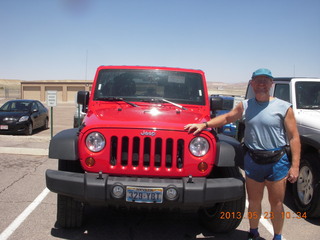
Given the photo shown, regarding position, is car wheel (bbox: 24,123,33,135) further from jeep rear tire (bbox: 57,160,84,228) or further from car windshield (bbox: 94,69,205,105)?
jeep rear tire (bbox: 57,160,84,228)

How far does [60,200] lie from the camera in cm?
339

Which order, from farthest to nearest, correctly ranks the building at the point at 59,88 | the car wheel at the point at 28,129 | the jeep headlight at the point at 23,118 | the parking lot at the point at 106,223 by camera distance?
1. the building at the point at 59,88
2. the car wheel at the point at 28,129
3. the jeep headlight at the point at 23,118
4. the parking lot at the point at 106,223

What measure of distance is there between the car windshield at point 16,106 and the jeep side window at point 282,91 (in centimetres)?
941

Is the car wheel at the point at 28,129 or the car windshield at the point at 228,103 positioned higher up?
the car windshield at the point at 228,103

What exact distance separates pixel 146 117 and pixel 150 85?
1.12m

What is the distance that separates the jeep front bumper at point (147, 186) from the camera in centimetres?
287

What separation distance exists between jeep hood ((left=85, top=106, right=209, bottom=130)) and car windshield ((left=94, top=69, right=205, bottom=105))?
274 mm

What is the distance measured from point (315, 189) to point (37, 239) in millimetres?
3327

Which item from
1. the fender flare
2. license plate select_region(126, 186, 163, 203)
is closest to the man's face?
license plate select_region(126, 186, 163, 203)

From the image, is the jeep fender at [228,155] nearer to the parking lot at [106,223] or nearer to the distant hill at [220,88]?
the parking lot at [106,223]

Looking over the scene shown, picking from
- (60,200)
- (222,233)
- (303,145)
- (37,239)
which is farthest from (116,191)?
(303,145)

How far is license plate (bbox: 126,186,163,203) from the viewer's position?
2854 millimetres

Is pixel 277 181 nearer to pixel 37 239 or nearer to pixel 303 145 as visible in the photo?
pixel 303 145
